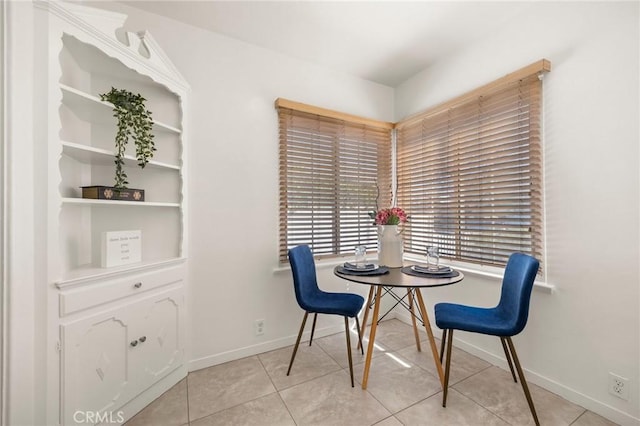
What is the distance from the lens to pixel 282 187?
2.48 meters

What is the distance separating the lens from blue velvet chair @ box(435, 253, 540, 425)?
1.58 m

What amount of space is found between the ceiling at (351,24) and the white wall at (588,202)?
0.38 meters

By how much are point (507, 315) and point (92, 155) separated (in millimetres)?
2791

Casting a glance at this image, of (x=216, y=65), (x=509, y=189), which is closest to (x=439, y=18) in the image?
(x=509, y=189)

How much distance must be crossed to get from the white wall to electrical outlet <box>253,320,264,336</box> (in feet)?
6.57

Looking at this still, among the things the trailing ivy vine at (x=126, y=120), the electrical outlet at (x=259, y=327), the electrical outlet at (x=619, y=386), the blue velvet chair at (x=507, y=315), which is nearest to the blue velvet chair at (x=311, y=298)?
the electrical outlet at (x=259, y=327)

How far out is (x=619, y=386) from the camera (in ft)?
5.04

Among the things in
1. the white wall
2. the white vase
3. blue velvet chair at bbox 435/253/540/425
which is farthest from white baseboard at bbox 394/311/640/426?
the white vase

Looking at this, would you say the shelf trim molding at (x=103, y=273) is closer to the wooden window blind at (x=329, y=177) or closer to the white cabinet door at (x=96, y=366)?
the white cabinet door at (x=96, y=366)

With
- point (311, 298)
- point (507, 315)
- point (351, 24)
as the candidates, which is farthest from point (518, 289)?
point (351, 24)

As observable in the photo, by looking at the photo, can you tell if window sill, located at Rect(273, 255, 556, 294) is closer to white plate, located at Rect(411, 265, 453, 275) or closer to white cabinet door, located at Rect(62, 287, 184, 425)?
white plate, located at Rect(411, 265, 453, 275)

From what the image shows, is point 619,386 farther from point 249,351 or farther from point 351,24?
point 351,24

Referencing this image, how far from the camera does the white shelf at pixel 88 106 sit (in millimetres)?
1414

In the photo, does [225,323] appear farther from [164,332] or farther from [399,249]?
[399,249]
